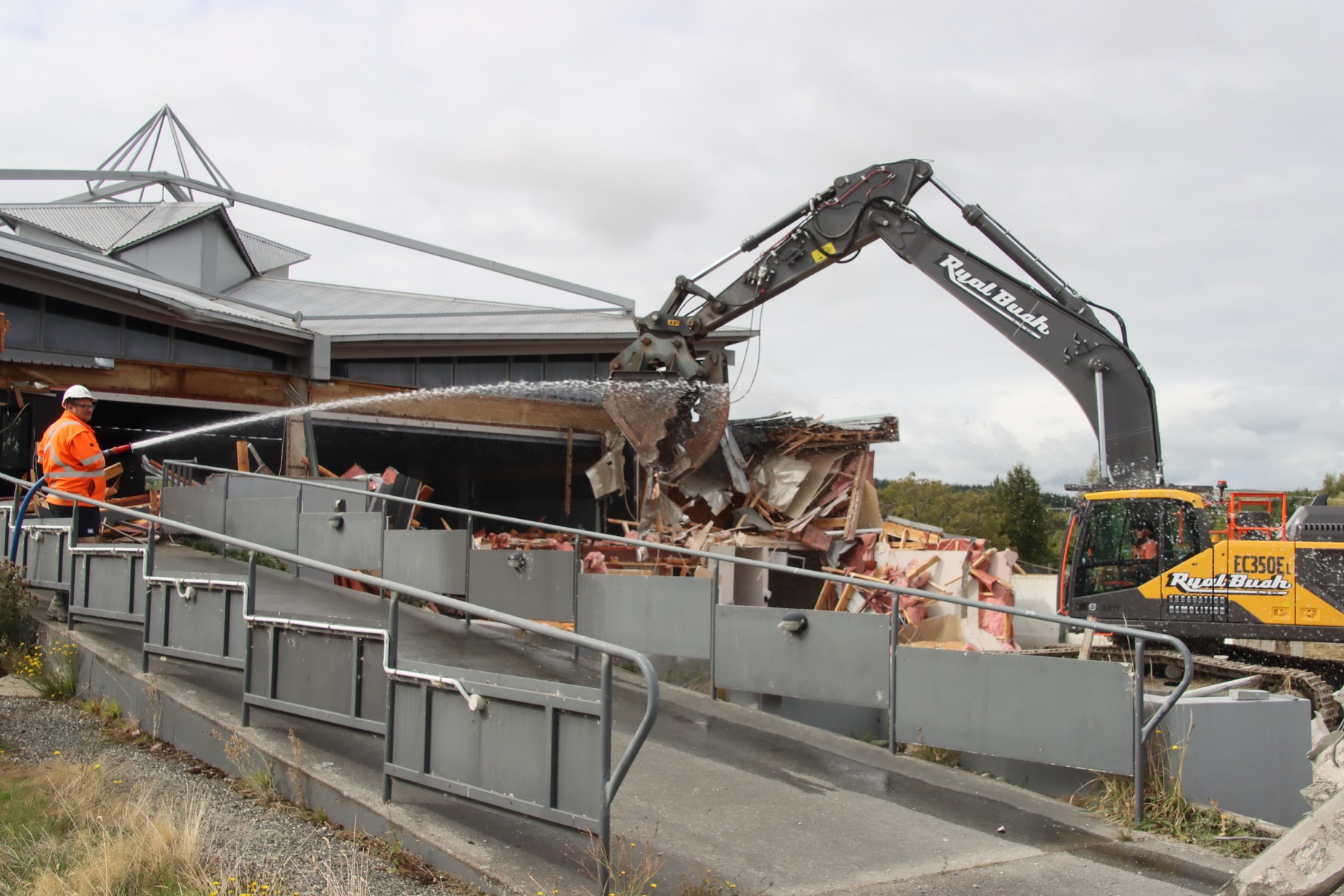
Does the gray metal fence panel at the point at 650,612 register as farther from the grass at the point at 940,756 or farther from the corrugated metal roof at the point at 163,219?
the corrugated metal roof at the point at 163,219

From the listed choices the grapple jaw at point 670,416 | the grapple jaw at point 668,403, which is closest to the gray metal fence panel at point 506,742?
the grapple jaw at point 668,403

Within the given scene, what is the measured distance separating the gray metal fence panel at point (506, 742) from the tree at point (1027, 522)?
39.8 m

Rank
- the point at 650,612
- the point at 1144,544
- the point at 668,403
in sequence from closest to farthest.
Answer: the point at 650,612 < the point at 1144,544 < the point at 668,403

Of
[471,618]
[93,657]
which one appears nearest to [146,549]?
[93,657]

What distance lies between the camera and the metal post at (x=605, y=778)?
4.30 meters

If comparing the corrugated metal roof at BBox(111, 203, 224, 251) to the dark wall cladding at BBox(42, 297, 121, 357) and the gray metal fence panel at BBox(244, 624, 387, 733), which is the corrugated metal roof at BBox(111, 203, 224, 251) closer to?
the dark wall cladding at BBox(42, 297, 121, 357)

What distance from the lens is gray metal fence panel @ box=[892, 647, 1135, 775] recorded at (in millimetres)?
6125

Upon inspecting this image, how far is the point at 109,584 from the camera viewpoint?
8.18 metres

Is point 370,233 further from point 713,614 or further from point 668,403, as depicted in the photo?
point 713,614

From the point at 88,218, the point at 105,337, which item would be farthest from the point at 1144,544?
the point at 88,218

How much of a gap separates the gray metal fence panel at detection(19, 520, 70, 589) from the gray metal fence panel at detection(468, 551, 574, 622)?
339cm

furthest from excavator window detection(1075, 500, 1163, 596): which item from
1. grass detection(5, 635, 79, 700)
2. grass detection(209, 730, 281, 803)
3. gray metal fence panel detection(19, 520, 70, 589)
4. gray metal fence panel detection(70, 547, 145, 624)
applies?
gray metal fence panel detection(19, 520, 70, 589)

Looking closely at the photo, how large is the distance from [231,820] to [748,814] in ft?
8.96

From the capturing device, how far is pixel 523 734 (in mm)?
4734
